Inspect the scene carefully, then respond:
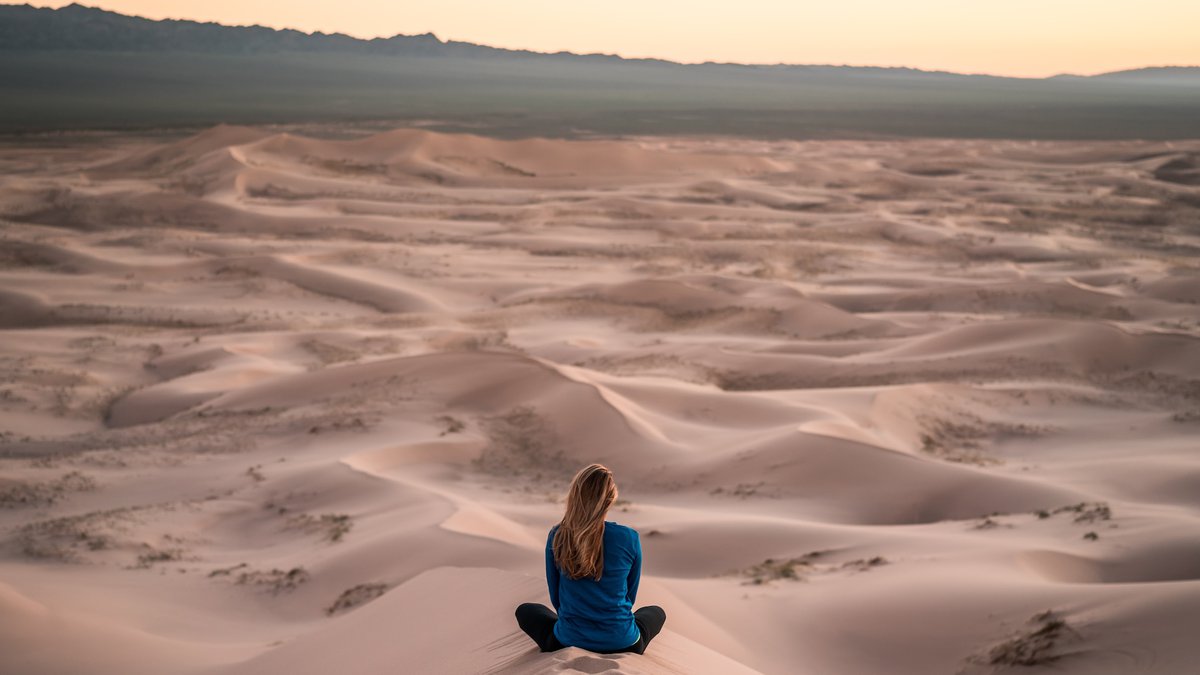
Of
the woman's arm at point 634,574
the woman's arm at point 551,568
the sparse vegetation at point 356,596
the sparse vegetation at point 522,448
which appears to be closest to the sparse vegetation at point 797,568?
the sparse vegetation at point 356,596

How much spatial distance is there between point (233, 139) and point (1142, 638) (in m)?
35.0

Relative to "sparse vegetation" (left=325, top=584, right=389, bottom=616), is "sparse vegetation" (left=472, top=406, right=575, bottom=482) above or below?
below

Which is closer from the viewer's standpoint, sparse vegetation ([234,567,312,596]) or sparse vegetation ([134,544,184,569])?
sparse vegetation ([234,567,312,596])

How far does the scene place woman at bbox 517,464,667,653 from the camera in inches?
138

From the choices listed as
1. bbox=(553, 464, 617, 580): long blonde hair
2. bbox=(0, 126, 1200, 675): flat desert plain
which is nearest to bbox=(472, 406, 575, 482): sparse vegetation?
bbox=(0, 126, 1200, 675): flat desert plain

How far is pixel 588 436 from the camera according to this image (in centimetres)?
983

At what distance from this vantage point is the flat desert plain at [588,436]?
17.3 ft

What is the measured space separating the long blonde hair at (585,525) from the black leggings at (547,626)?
13.0 inches

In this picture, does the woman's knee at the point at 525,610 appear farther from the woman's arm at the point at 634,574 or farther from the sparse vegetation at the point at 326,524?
the sparse vegetation at the point at 326,524

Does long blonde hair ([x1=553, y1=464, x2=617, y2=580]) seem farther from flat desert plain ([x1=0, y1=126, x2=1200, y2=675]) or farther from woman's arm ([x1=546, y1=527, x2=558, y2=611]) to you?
flat desert plain ([x1=0, y1=126, x2=1200, y2=675])

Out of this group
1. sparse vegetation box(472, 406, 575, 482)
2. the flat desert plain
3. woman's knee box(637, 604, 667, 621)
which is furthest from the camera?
sparse vegetation box(472, 406, 575, 482)

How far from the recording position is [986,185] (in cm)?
3269

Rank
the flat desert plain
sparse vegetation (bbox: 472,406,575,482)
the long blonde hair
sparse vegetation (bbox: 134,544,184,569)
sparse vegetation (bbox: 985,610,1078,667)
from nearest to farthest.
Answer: the long blonde hair
sparse vegetation (bbox: 985,610,1078,667)
the flat desert plain
sparse vegetation (bbox: 134,544,184,569)
sparse vegetation (bbox: 472,406,575,482)

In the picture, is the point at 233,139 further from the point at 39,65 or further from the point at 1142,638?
the point at 39,65
